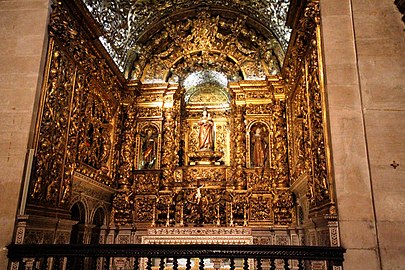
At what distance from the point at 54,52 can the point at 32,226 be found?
141 inches

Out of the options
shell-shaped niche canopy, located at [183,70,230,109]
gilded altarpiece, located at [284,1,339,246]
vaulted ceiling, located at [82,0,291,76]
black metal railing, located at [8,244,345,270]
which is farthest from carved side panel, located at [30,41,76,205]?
shell-shaped niche canopy, located at [183,70,230,109]

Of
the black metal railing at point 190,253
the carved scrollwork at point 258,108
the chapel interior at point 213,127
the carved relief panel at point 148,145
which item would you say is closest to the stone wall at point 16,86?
the chapel interior at point 213,127

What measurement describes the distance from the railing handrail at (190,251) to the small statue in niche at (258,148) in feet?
25.0

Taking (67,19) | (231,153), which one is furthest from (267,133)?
(67,19)

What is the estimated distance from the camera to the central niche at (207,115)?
13.7 meters

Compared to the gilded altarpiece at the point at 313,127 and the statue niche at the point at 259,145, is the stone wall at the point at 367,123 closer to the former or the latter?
the gilded altarpiece at the point at 313,127

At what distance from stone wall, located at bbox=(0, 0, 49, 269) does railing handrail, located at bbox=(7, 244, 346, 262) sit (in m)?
1.33

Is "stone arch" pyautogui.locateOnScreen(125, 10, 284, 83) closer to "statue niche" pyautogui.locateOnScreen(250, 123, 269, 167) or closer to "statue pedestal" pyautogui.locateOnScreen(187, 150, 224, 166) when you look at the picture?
"statue niche" pyautogui.locateOnScreen(250, 123, 269, 167)

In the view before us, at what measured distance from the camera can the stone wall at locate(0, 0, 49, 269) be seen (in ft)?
19.5

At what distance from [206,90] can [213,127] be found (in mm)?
2124

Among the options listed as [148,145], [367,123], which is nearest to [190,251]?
[367,123]

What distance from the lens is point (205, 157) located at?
1309cm

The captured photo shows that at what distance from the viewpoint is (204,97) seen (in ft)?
50.7

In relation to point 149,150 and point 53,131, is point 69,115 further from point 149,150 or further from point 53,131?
point 149,150
